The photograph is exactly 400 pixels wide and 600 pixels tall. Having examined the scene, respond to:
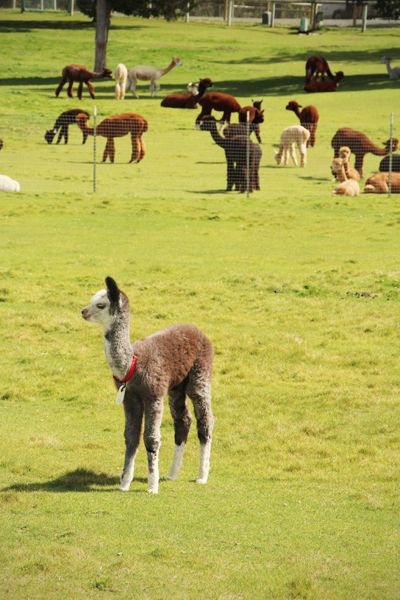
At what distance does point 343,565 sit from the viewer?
528 centimetres

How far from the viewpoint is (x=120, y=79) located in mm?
39906

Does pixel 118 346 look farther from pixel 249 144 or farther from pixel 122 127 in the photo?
pixel 122 127

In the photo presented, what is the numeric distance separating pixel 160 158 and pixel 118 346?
2381 cm

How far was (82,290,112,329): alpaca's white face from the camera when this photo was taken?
5.93 metres

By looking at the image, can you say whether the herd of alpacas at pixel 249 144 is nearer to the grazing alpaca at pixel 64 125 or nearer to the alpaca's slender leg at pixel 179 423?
the grazing alpaca at pixel 64 125

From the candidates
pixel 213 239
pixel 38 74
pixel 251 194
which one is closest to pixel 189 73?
pixel 38 74

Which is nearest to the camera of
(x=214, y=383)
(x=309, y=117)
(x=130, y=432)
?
(x=130, y=432)

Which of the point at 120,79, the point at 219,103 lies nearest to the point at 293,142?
the point at 219,103

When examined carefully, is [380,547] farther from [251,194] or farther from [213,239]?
[251,194]

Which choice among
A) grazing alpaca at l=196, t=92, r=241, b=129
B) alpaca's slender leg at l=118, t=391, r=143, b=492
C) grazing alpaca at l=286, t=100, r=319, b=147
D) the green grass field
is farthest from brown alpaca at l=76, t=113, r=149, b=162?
alpaca's slender leg at l=118, t=391, r=143, b=492

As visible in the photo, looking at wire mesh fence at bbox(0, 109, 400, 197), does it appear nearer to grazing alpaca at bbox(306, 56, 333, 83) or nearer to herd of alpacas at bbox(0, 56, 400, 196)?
herd of alpacas at bbox(0, 56, 400, 196)

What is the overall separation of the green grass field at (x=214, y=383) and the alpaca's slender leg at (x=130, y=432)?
0.58ft

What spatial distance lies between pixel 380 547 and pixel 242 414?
11.6ft

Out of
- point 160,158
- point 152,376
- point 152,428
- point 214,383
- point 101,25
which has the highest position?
point 101,25
